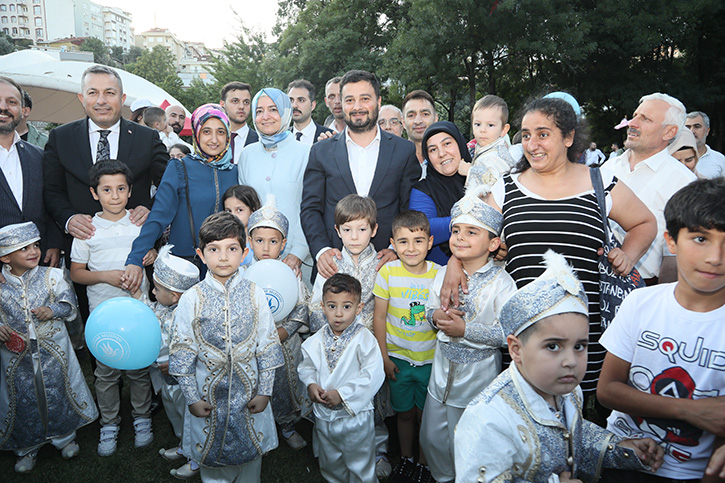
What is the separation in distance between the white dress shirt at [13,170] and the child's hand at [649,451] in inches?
159

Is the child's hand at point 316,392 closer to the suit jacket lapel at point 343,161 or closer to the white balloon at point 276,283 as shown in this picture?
the white balloon at point 276,283

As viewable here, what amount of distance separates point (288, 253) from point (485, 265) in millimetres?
1675

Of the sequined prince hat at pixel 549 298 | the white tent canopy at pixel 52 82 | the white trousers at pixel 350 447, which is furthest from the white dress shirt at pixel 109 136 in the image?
the white tent canopy at pixel 52 82

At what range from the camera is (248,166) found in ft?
12.5

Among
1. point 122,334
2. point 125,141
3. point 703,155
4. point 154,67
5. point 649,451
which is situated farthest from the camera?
point 154,67

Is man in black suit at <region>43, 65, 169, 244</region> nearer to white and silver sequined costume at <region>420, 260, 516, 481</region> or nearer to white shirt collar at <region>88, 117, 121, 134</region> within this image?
white shirt collar at <region>88, 117, 121, 134</region>

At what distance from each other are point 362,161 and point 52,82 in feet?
35.8

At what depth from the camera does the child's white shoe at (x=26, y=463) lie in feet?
9.73

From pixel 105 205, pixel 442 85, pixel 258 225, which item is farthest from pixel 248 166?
pixel 442 85

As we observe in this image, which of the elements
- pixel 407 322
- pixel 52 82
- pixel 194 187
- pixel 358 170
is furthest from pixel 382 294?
pixel 52 82

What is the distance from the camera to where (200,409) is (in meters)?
2.41

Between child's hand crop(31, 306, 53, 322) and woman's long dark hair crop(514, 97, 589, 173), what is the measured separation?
319 centimetres

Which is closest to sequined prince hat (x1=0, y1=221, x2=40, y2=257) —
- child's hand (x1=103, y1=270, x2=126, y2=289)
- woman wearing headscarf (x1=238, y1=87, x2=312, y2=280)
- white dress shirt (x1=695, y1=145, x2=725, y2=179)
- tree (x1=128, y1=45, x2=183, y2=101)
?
child's hand (x1=103, y1=270, x2=126, y2=289)

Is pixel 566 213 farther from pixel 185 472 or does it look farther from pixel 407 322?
pixel 185 472
